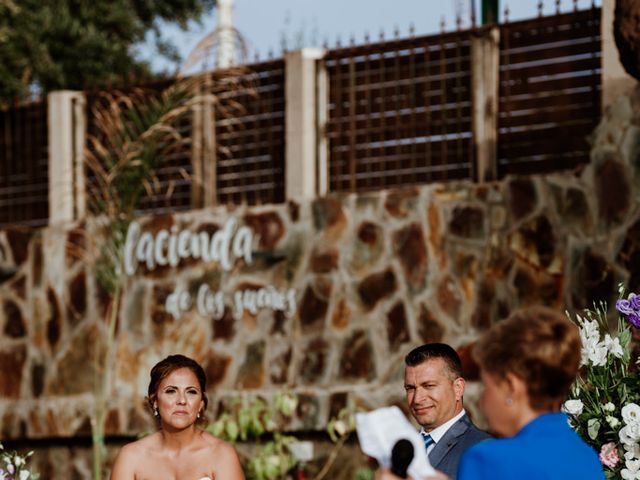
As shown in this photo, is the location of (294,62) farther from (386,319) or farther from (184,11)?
(184,11)

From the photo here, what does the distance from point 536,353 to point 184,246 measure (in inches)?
364

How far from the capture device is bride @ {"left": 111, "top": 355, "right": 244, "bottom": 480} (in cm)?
659

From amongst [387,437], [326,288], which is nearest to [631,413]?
[387,437]

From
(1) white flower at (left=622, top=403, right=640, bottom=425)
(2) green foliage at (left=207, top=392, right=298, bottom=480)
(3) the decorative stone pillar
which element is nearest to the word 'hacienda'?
(2) green foliage at (left=207, top=392, right=298, bottom=480)

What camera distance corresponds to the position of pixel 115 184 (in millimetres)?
13055

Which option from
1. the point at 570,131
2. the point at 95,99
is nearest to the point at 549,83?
the point at 570,131

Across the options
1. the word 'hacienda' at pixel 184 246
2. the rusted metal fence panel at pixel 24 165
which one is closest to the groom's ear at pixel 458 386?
the word 'hacienda' at pixel 184 246

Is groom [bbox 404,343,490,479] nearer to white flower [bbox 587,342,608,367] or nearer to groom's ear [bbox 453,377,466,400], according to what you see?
groom's ear [bbox 453,377,466,400]

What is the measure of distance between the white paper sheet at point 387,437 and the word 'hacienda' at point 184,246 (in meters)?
8.79

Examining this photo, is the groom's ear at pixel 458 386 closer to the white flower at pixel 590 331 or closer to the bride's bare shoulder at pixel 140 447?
the white flower at pixel 590 331

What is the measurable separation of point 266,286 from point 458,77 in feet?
7.47

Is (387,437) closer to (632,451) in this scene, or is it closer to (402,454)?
(402,454)

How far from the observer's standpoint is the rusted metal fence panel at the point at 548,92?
10.8m

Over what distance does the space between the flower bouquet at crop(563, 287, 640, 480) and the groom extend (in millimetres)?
1299
